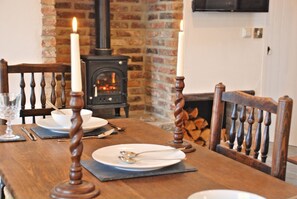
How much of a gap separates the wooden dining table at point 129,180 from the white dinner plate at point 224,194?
0.22 feet

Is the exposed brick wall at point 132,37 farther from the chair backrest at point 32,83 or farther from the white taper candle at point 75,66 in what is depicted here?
the white taper candle at point 75,66

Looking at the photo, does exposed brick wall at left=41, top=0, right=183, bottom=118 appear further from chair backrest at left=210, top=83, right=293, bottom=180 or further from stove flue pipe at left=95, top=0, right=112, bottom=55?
chair backrest at left=210, top=83, right=293, bottom=180

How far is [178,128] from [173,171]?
1.08 feet

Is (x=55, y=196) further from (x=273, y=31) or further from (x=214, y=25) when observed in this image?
(x=273, y=31)

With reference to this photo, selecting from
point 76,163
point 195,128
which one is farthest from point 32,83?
point 195,128

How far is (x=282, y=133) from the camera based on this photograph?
1.53 meters

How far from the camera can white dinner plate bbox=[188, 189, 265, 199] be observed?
3.95ft

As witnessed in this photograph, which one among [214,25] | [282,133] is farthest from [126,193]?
[214,25]

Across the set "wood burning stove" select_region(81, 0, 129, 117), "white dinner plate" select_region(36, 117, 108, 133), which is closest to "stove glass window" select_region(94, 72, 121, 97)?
"wood burning stove" select_region(81, 0, 129, 117)

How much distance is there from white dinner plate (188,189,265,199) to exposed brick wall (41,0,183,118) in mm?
2713

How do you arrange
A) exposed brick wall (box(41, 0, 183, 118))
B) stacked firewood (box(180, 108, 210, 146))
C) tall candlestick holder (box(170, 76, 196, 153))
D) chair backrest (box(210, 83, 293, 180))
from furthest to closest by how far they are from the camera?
stacked firewood (box(180, 108, 210, 146))
exposed brick wall (box(41, 0, 183, 118))
tall candlestick holder (box(170, 76, 196, 153))
chair backrest (box(210, 83, 293, 180))

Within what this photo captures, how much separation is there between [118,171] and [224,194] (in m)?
0.37

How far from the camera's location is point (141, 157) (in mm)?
1536

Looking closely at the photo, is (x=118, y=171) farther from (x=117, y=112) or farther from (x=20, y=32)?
(x=117, y=112)
